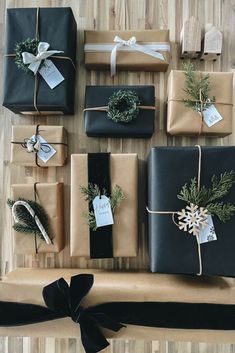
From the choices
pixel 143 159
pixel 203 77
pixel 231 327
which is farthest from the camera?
pixel 143 159

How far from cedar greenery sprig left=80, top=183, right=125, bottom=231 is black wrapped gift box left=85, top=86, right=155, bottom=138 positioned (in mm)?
248

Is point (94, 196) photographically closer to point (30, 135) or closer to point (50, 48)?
point (30, 135)

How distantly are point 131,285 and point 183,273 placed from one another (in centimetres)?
20

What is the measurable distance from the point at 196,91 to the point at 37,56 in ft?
2.26

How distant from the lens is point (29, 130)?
1465mm

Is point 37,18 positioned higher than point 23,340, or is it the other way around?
point 37,18

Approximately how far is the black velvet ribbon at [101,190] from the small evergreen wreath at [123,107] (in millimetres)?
176

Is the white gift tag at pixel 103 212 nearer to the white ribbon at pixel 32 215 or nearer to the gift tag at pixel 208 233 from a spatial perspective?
the white ribbon at pixel 32 215

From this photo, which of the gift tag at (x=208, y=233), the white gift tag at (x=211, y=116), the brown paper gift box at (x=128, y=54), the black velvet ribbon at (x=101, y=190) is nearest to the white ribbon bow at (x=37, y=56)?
the brown paper gift box at (x=128, y=54)

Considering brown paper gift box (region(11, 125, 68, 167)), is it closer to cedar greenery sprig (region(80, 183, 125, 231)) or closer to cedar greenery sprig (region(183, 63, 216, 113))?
cedar greenery sprig (region(80, 183, 125, 231))

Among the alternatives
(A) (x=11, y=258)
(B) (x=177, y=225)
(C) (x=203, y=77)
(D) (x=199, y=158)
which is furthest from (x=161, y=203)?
(A) (x=11, y=258)

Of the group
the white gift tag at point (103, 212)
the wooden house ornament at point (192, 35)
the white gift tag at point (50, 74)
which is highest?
the wooden house ornament at point (192, 35)

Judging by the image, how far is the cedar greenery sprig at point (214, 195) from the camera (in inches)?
47.3

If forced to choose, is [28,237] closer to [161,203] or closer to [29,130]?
[29,130]
